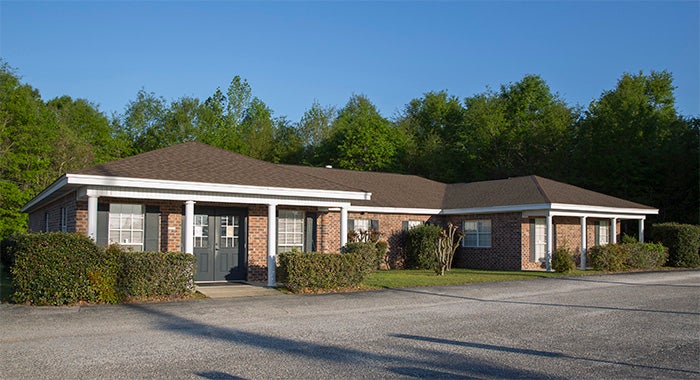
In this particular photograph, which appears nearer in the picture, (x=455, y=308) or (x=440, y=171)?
(x=455, y=308)

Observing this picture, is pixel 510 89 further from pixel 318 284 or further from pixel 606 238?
pixel 318 284

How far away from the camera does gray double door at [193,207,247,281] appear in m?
18.2

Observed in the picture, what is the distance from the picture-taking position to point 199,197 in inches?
648

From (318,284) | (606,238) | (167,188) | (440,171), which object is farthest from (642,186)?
(167,188)

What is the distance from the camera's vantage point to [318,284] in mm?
16078

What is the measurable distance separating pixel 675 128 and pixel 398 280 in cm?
2683

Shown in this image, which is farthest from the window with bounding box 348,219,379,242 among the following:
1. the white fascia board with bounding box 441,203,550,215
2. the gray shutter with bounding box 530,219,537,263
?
the gray shutter with bounding box 530,219,537,263

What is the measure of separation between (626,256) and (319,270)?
14209mm

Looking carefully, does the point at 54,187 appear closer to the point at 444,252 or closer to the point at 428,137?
the point at 444,252

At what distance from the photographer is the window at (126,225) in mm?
16953

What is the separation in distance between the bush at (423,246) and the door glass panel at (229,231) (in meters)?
9.06

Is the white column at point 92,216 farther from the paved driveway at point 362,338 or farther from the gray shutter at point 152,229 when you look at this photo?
the paved driveway at point 362,338

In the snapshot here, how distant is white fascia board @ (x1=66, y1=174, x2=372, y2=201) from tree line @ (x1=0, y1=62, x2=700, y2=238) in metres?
24.2

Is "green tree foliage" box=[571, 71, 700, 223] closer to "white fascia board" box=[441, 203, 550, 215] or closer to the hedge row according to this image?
"white fascia board" box=[441, 203, 550, 215]
